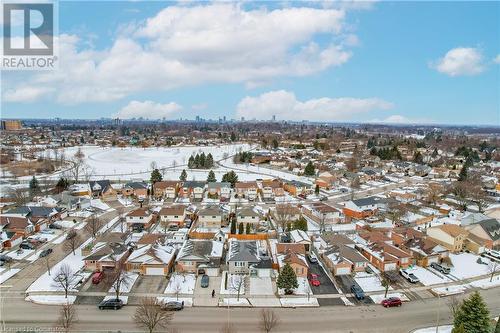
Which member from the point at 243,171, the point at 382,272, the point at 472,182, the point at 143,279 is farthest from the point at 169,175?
the point at 472,182

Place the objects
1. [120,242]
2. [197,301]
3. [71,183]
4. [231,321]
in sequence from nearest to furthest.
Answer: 1. [231,321]
2. [197,301]
3. [120,242]
4. [71,183]

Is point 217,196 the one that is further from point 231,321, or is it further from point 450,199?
point 450,199

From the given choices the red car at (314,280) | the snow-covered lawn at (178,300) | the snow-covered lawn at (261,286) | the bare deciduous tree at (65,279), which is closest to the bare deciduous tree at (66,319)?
the bare deciduous tree at (65,279)

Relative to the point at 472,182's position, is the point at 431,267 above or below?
below

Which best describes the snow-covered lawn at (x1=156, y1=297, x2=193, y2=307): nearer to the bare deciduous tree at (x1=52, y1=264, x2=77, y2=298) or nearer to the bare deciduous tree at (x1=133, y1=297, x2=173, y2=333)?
the bare deciduous tree at (x1=133, y1=297, x2=173, y2=333)

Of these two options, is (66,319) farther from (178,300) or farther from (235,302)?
(235,302)

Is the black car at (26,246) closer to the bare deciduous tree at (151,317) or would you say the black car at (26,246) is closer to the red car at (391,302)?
the bare deciduous tree at (151,317)

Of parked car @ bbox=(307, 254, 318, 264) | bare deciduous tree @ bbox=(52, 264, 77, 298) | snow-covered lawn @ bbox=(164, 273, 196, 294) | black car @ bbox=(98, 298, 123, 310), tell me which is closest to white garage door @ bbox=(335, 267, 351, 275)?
parked car @ bbox=(307, 254, 318, 264)
